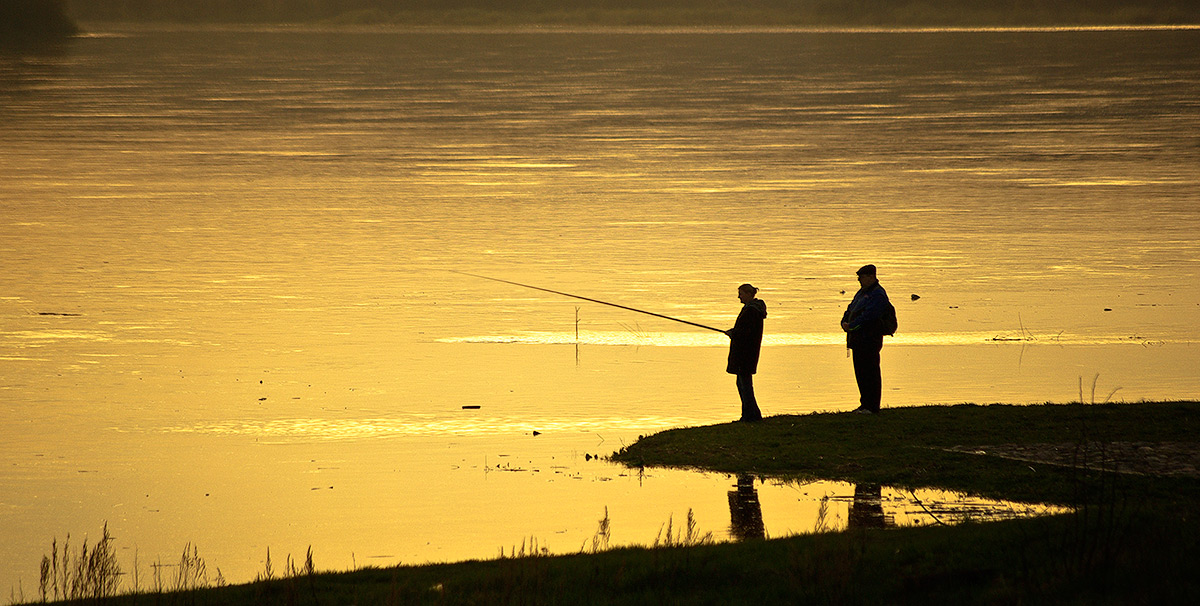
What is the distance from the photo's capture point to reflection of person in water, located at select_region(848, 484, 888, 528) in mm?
13594

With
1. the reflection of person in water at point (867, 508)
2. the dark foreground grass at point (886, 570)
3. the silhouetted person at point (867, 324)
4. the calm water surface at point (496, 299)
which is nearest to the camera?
the dark foreground grass at point (886, 570)

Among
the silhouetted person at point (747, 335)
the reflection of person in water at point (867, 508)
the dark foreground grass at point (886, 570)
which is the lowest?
the dark foreground grass at point (886, 570)

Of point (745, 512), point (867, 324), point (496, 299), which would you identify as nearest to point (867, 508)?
point (745, 512)

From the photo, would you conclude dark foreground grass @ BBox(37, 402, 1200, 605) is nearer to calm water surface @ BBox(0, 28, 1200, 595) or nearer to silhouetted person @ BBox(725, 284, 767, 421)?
calm water surface @ BBox(0, 28, 1200, 595)

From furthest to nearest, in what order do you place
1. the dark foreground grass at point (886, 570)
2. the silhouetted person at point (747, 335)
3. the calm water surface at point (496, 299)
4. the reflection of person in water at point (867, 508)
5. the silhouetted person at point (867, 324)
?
1. the silhouetted person at point (747, 335)
2. the silhouetted person at point (867, 324)
3. the calm water surface at point (496, 299)
4. the reflection of person in water at point (867, 508)
5. the dark foreground grass at point (886, 570)

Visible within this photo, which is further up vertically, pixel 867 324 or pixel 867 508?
pixel 867 324

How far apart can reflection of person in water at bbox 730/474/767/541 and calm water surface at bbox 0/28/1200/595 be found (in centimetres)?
14

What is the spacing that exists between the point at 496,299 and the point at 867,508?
16.1m

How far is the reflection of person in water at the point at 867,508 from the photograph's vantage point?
13.6 m

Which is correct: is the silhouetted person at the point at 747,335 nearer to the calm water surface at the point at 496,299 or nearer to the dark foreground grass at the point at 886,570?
the calm water surface at the point at 496,299

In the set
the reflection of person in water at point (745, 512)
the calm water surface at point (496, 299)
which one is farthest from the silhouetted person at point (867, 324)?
the calm water surface at point (496, 299)

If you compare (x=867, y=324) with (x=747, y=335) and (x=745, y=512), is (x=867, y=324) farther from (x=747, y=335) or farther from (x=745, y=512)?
(x=745, y=512)

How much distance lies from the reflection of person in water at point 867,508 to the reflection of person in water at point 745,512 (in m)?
0.78

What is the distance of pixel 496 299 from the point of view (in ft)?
97.3
